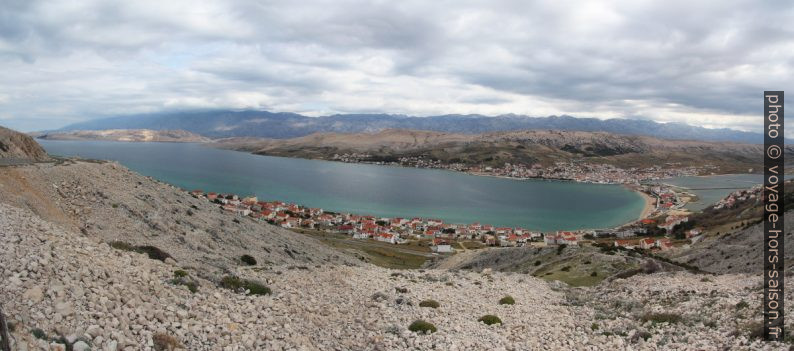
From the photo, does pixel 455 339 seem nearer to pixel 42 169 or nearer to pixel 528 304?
pixel 528 304

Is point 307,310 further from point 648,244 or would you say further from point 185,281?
point 648,244

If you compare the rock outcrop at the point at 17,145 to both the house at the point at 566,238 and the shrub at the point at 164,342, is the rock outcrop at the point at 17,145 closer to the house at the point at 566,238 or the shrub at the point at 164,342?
the shrub at the point at 164,342

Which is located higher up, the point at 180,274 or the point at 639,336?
the point at 180,274

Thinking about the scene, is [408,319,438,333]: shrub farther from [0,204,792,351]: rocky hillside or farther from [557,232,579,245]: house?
[557,232,579,245]: house

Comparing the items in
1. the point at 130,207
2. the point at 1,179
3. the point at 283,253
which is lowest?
the point at 283,253

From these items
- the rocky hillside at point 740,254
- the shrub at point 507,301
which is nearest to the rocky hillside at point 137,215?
the shrub at point 507,301

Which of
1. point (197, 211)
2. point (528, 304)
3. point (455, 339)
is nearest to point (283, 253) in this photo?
point (197, 211)

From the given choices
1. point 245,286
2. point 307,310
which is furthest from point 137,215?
point 307,310
